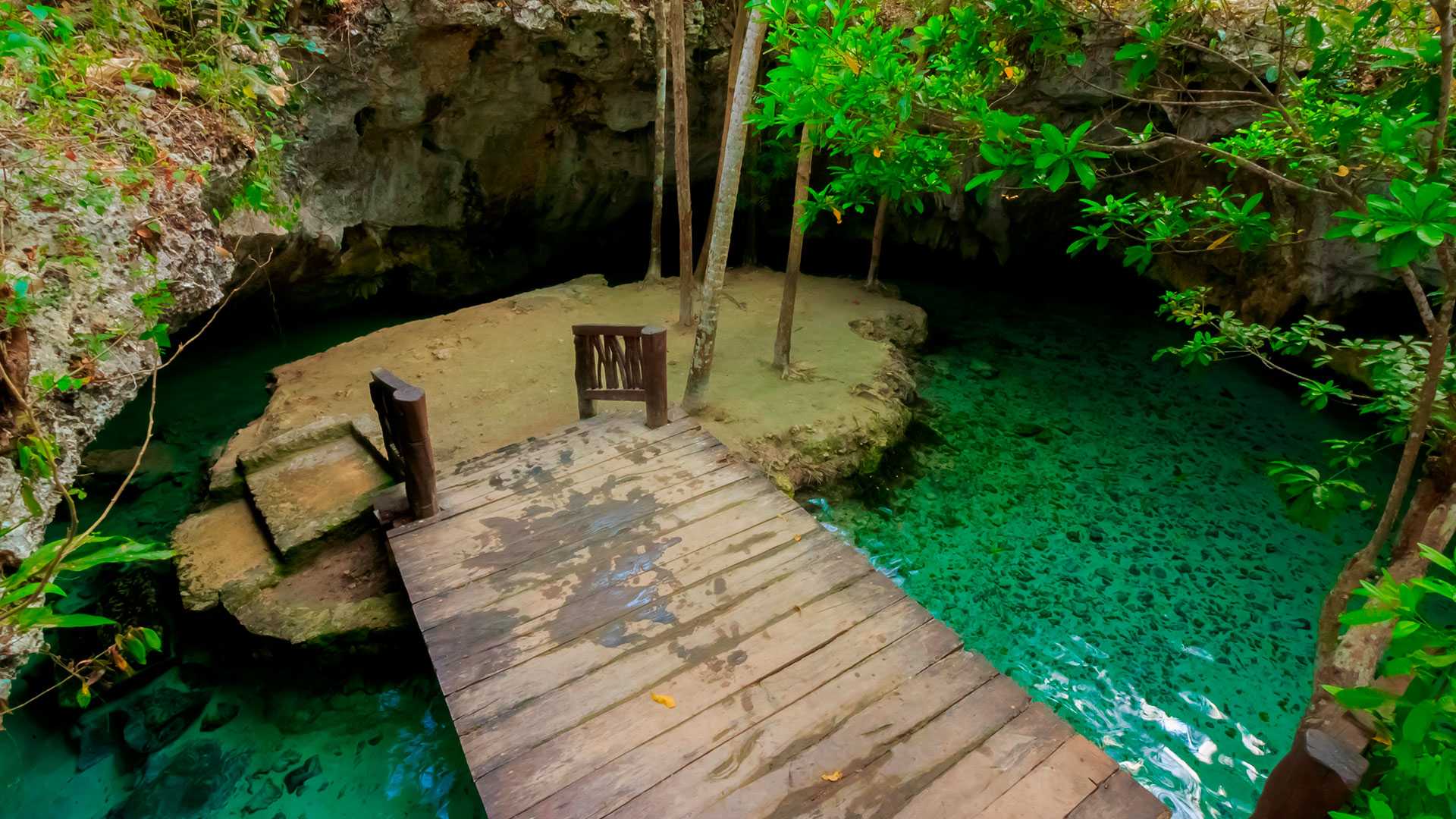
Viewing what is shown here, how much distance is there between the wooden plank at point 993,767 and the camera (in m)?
2.57

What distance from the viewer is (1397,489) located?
2641mm

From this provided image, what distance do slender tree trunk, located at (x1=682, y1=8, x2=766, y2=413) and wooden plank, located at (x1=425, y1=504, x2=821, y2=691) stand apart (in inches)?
101

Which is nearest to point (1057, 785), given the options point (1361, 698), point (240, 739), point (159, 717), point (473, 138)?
point (1361, 698)

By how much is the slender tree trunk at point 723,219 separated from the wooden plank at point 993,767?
387 cm

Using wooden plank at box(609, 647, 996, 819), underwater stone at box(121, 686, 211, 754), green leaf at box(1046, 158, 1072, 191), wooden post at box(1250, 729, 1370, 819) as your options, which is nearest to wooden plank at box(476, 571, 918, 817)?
wooden plank at box(609, 647, 996, 819)

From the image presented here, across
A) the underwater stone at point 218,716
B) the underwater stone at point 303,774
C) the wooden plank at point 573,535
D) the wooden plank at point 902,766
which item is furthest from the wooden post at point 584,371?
the wooden plank at point 902,766

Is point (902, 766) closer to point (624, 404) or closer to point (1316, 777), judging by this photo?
point (1316, 777)

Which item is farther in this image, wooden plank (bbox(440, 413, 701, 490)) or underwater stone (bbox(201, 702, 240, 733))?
wooden plank (bbox(440, 413, 701, 490))

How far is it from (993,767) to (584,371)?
3.46 metres

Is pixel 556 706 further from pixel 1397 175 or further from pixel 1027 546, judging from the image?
pixel 1027 546

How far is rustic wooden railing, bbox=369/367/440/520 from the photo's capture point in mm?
3611

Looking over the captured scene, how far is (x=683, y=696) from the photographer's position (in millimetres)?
2955

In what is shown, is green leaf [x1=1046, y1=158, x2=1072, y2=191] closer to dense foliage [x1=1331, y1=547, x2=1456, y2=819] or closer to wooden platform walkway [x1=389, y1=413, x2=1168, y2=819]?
dense foliage [x1=1331, y1=547, x2=1456, y2=819]

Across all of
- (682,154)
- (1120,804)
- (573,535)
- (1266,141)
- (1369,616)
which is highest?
(1266,141)
